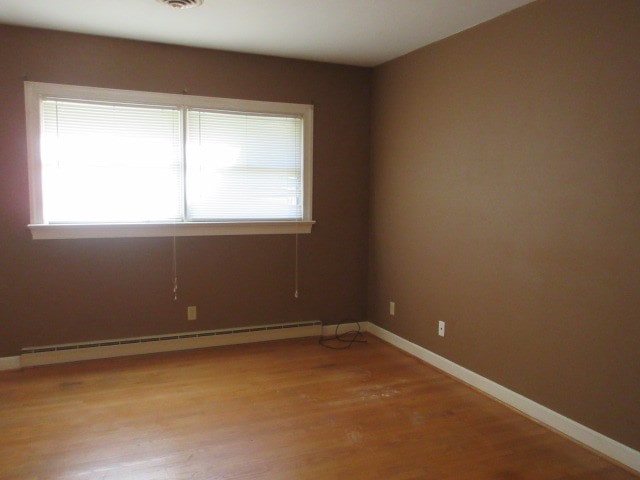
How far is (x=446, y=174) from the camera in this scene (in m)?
3.38

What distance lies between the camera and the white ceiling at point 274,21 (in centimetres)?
278

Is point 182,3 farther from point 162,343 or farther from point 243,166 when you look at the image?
point 162,343

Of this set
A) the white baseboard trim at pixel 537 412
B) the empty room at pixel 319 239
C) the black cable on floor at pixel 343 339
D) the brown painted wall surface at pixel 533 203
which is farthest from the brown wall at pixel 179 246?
the white baseboard trim at pixel 537 412

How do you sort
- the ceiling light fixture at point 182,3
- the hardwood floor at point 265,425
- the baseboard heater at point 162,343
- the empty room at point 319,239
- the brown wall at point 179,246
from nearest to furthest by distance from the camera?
the hardwood floor at point 265,425 → the empty room at point 319,239 → the ceiling light fixture at point 182,3 → the brown wall at point 179,246 → the baseboard heater at point 162,343

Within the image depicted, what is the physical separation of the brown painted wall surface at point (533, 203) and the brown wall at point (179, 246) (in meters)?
0.59

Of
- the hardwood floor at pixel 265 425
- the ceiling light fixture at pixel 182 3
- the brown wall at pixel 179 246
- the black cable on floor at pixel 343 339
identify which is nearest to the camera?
the hardwood floor at pixel 265 425

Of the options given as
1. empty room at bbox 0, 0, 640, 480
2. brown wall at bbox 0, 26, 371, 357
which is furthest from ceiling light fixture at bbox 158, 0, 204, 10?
brown wall at bbox 0, 26, 371, 357

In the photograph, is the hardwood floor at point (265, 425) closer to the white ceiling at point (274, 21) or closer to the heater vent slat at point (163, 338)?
the heater vent slat at point (163, 338)

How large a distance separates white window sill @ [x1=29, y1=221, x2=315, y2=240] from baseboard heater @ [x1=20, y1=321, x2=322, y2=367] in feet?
2.66

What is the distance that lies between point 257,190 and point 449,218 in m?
1.58

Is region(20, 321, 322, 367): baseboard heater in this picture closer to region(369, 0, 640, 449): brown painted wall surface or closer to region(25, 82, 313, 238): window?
region(25, 82, 313, 238): window

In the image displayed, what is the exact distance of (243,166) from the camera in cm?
386

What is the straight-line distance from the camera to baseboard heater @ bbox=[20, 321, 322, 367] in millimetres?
3434

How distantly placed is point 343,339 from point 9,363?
8.42 feet
